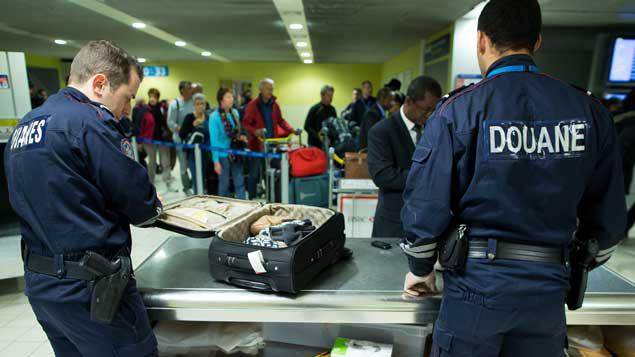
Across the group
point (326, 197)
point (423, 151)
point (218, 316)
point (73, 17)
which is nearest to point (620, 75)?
point (326, 197)

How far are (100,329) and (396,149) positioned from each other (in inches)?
71.9

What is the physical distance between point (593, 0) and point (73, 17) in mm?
6632

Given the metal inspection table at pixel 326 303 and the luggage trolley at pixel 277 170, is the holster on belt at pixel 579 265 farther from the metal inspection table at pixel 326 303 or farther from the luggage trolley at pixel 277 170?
the luggage trolley at pixel 277 170

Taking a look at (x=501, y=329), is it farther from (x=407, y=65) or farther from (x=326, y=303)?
(x=407, y=65)

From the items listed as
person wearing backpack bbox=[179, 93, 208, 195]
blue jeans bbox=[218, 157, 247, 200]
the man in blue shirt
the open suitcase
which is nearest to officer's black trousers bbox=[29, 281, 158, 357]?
the open suitcase

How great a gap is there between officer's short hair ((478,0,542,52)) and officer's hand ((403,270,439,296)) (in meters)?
0.80

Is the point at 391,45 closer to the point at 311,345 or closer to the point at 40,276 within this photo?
the point at 311,345

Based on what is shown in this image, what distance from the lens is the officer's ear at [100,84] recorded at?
1.34 meters

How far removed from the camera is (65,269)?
1264 mm

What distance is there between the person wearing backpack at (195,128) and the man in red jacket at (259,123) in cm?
70

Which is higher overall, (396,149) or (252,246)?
(396,149)

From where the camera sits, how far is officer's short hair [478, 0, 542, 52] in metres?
1.14

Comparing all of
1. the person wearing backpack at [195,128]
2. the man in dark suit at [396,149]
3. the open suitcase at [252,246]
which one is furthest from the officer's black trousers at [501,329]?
the person wearing backpack at [195,128]

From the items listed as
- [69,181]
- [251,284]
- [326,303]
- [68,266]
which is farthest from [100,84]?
[326,303]
